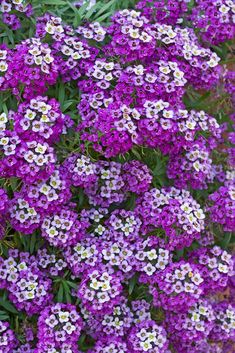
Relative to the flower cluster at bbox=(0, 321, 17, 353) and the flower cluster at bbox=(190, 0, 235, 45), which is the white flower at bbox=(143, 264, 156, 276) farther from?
Result: the flower cluster at bbox=(190, 0, 235, 45)

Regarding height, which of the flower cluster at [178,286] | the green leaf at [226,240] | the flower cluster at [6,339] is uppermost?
the flower cluster at [178,286]

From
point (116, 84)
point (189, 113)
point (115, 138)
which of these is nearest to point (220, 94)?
point (189, 113)

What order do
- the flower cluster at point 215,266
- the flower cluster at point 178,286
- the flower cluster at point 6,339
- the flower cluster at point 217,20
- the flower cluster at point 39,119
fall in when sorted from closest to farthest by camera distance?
the flower cluster at point 39,119
the flower cluster at point 6,339
the flower cluster at point 178,286
the flower cluster at point 215,266
the flower cluster at point 217,20

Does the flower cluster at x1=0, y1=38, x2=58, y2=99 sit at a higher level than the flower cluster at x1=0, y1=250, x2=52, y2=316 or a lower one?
higher

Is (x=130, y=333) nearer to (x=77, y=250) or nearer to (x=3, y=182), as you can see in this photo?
(x=77, y=250)

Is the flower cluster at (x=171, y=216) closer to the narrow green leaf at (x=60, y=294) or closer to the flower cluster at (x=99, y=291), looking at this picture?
the flower cluster at (x=99, y=291)

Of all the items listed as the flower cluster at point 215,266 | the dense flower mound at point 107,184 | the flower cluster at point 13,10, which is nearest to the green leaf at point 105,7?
the dense flower mound at point 107,184

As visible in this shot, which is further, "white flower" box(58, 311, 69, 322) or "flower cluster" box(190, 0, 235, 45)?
"flower cluster" box(190, 0, 235, 45)

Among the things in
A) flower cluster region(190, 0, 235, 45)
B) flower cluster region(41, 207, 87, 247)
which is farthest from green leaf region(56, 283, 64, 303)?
flower cluster region(190, 0, 235, 45)

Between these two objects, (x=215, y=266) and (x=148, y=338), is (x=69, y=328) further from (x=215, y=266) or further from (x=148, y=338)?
(x=215, y=266)

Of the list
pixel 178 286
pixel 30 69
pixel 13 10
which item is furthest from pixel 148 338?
pixel 13 10
